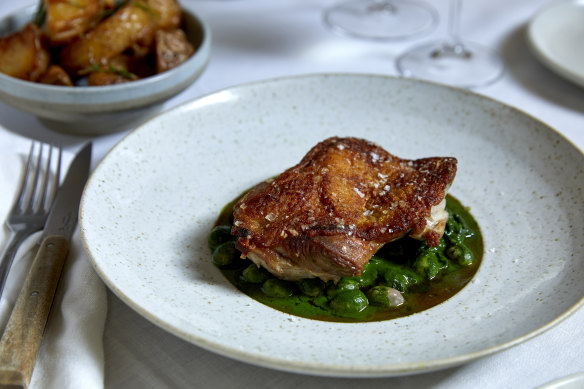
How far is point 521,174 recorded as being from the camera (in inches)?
145

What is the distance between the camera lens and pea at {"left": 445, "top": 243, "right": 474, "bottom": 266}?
123 inches

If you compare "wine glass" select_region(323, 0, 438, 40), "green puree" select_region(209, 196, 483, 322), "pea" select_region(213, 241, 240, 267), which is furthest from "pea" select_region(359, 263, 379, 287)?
"wine glass" select_region(323, 0, 438, 40)

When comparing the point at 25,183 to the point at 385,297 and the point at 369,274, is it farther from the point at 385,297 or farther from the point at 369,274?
the point at 385,297

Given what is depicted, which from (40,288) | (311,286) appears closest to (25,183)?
(40,288)

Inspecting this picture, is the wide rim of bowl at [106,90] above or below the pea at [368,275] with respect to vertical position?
below

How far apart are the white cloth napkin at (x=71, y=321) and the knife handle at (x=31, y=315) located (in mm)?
69

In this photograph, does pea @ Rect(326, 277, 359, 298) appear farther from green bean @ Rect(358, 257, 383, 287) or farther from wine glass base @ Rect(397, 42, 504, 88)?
wine glass base @ Rect(397, 42, 504, 88)

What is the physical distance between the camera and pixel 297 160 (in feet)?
13.1

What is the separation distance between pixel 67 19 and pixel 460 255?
2948 millimetres

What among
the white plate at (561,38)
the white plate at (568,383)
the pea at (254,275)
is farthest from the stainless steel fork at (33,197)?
the white plate at (561,38)

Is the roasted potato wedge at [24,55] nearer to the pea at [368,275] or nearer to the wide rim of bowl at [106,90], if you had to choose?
the wide rim of bowl at [106,90]

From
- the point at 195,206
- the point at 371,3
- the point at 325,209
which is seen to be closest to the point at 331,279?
the point at 325,209

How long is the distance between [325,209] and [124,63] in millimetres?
2208

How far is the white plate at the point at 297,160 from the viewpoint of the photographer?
255cm
